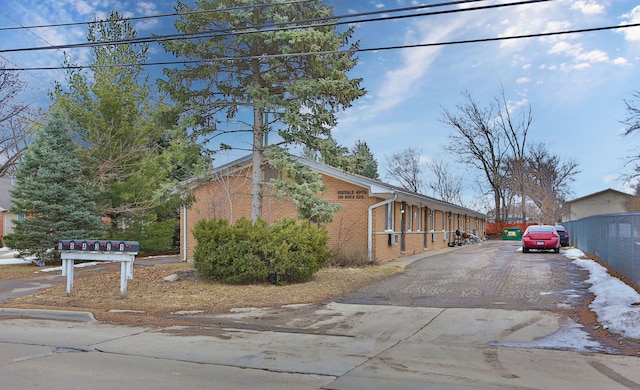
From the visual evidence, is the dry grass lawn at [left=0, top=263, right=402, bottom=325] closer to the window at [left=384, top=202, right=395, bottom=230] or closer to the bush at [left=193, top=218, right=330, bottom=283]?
the bush at [left=193, top=218, right=330, bottom=283]

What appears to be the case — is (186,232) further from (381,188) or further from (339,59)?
(339,59)

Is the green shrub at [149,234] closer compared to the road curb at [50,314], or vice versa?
the road curb at [50,314]

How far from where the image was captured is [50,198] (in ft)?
67.2

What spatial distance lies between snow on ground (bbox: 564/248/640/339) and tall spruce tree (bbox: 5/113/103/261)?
59.9ft

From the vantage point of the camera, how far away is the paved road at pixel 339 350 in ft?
18.7

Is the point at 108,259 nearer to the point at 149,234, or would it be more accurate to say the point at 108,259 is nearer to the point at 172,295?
the point at 172,295

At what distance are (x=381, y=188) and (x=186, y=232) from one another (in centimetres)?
889

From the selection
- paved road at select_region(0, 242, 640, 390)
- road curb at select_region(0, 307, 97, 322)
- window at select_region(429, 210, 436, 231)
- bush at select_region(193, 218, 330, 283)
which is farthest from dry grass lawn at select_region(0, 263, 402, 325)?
window at select_region(429, 210, 436, 231)

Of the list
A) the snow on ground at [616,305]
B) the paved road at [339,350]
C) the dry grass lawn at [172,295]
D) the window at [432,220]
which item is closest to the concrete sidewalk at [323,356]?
the paved road at [339,350]

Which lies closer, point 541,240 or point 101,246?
point 101,246

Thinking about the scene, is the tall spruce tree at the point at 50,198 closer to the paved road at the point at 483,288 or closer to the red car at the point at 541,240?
the paved road at the point at 483,288

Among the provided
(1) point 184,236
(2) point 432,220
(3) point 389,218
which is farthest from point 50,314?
(2) point 432,220

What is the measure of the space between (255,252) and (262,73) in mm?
5749

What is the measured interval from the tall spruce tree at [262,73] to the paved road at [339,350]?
6126 mm
